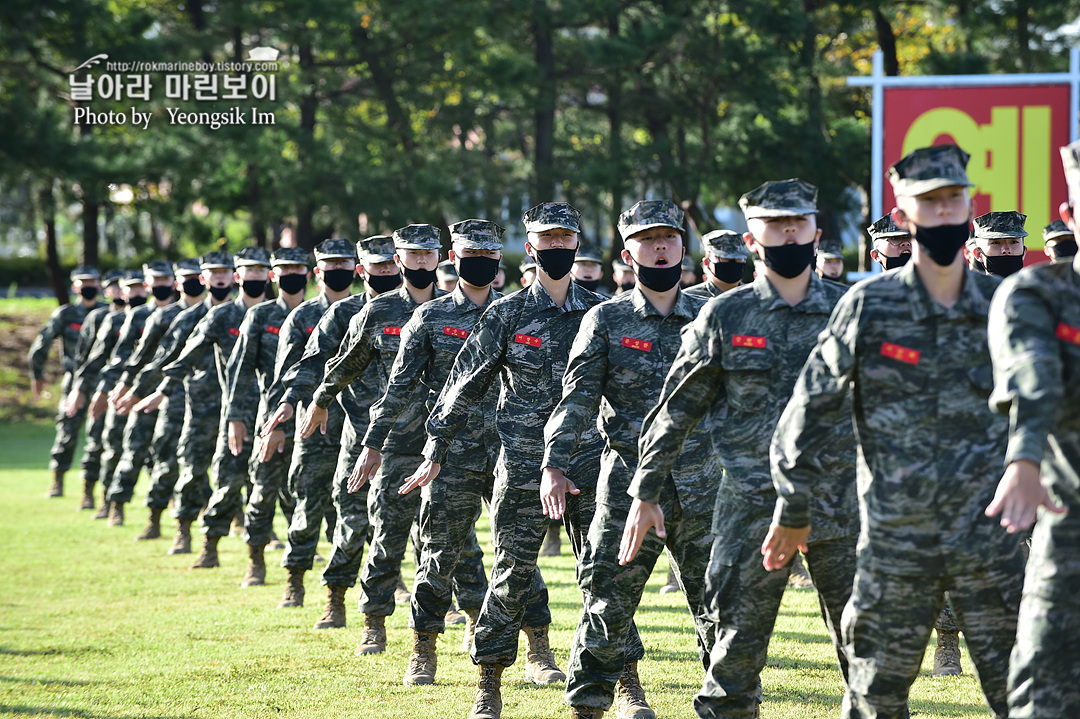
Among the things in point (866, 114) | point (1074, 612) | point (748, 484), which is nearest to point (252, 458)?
point (748, 484)

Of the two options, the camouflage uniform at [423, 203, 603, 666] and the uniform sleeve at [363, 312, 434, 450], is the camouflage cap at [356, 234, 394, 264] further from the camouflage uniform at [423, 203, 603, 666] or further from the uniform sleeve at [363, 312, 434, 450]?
the camouflage uniform at [423, 203, 603, 666]

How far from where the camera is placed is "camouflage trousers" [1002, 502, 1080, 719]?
381cm

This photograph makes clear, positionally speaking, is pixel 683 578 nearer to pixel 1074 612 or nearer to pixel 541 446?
pixel 541 446

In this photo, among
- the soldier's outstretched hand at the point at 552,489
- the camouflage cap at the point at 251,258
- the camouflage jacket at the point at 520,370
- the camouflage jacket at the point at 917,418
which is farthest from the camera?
the camouflage cap at the point at 251,258

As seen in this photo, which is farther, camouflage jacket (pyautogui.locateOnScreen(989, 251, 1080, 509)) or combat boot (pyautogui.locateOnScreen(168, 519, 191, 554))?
combat boot (pyautogui.locateOnScreen(168, 519, 191, 554))

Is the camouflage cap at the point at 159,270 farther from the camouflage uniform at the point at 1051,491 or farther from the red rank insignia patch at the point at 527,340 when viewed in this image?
the camouflage uniform at the point at 1051,491

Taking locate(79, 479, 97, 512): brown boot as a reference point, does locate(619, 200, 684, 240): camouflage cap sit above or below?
above

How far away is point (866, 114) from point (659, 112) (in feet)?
19.5

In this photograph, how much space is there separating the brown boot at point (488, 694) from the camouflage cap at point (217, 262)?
723cm

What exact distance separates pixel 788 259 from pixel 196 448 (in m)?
8.77

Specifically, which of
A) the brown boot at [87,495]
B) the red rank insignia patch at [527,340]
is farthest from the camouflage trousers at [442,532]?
the brown boot at [87,495]

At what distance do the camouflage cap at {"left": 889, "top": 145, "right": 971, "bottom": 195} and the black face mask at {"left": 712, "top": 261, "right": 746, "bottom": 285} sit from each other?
4.35m

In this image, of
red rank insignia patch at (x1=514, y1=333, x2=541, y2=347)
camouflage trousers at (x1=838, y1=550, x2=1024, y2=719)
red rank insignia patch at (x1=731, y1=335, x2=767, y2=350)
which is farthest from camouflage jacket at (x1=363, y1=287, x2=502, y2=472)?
camouflage trousers at (x1=838, y1=550, x2=1024, y2=719)

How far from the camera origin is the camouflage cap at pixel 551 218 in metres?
6.88
